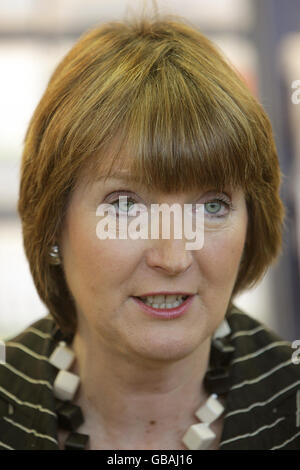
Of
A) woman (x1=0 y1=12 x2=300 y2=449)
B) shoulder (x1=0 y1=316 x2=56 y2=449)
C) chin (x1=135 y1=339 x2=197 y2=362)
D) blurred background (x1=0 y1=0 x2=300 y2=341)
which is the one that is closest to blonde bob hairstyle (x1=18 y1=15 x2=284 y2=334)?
woman (x1=0 y1=12 x2=300 y2=449)

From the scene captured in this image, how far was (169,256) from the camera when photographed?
1.12m

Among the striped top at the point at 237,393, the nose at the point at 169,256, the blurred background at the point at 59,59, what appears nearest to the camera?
the nose at the point at 169,256

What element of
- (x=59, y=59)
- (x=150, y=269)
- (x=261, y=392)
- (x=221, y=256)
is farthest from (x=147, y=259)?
(x=59, y=59)

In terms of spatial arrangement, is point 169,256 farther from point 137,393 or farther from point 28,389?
point 28,389

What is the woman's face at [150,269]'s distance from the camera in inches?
45.6

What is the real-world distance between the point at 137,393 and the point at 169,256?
36 cm

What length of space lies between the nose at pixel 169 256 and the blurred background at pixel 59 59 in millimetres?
1393

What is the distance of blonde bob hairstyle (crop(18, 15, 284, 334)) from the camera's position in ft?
3.72

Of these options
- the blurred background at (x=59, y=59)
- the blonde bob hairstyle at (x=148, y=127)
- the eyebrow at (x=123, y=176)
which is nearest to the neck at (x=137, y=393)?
the blonde bob hairstyle at (x=148, y=127)

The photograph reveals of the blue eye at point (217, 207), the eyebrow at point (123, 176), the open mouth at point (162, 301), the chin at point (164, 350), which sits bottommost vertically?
the chin at point (164, 350)

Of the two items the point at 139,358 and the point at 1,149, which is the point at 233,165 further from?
the point at 1,149

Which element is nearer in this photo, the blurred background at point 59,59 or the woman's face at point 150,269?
the woman's face at point 150,269

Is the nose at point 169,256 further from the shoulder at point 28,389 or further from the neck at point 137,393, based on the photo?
the shoulder at point 28,389

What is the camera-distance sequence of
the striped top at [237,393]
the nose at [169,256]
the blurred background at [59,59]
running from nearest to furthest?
the nose at [169,256], the striped top at [237,393], the blurred background at [59,59]
